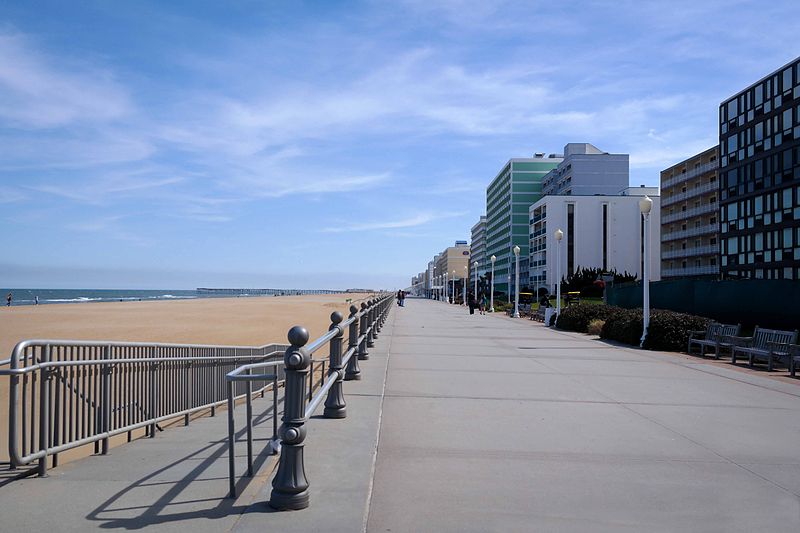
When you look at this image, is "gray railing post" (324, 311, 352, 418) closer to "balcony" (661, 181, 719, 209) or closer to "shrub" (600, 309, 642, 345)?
"shrub" (600, 309, 642, 345)

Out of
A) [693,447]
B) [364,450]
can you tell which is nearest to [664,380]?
[693,447]

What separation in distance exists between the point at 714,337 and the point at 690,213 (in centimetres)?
6218

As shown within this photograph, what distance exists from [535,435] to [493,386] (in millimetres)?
3526

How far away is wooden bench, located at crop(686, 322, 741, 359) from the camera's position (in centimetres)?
1573

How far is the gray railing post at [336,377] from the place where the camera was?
6.93m

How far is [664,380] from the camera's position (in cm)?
1166

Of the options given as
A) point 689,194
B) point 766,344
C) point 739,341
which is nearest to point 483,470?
point 766,344

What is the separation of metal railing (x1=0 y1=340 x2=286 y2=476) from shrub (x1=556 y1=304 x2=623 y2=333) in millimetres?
16640

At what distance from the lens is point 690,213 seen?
73312 mm

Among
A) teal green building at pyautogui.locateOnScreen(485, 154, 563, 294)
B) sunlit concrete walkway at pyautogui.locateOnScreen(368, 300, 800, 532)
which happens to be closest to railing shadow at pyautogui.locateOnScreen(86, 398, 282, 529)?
sunlit concrete walkway at pyautogui.locateOnScreen(368, 300, 800, 532)

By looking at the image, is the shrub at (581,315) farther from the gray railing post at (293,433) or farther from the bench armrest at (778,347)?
the gray railing post at (293,433)

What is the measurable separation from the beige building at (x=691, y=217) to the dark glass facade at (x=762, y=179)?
600cm

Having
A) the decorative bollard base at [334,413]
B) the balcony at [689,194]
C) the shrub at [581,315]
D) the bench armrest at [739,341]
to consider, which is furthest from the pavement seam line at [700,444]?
the balcony at [689,194]

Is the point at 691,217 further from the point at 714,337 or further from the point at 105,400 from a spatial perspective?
the point at 105,400
